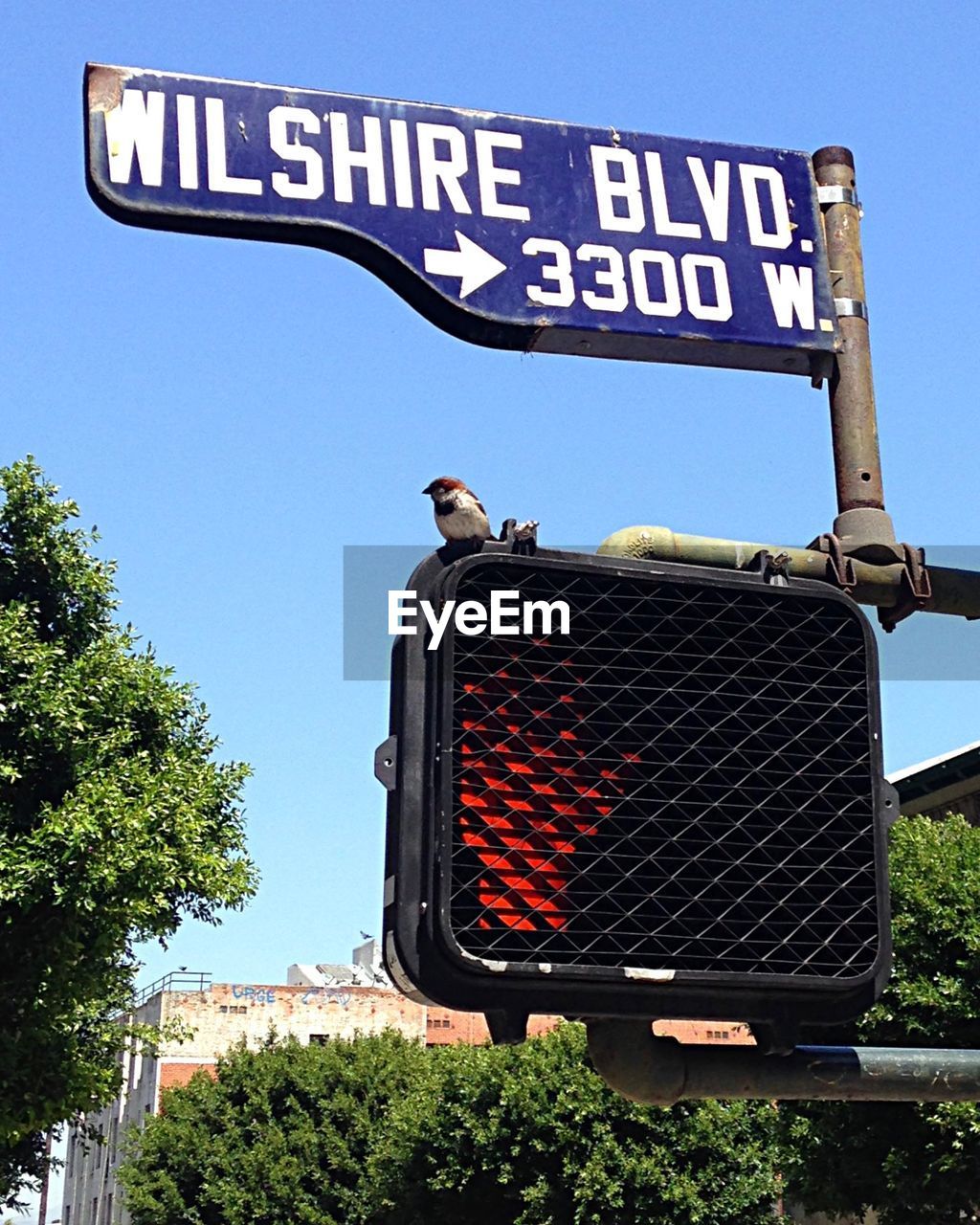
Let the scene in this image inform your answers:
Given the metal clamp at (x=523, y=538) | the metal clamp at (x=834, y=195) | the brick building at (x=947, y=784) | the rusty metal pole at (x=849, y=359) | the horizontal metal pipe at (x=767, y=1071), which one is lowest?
the horizontal metal pipe at (x=767, y=1071)

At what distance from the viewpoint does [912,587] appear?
309 cm

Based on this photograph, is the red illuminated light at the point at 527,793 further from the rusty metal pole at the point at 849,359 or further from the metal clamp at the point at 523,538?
the rusty metal pole at the point at 849,359

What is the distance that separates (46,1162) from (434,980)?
32107 millimetres

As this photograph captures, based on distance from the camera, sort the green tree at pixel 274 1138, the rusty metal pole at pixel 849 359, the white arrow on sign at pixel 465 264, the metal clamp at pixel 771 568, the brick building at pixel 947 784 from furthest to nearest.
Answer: the green tree at pixel 274 1138, the brick building at pixel 947 784, the rusty metal pole at pixel 849 359, the white arrow on sign at pixel 465 264, the metal clamp at pixel 771 568

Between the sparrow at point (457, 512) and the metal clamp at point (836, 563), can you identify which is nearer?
the sparrow at point (457, 512)

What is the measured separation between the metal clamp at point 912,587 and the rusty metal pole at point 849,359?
0.13 meters

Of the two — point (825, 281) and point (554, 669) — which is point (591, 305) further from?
point (554, 669)

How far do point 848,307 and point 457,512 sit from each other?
1.13m

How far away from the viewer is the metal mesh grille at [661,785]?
234 cm

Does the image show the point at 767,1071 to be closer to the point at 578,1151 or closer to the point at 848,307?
the point at 848,307

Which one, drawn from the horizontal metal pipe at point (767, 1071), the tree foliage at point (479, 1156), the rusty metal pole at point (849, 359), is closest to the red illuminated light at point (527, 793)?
the horizontal metal pipe at point (767, 1071)

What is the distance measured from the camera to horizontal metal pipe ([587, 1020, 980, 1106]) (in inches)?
103

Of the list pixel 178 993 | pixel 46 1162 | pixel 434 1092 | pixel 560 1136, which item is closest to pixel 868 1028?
pixel 560 1136

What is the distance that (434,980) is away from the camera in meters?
2.23
